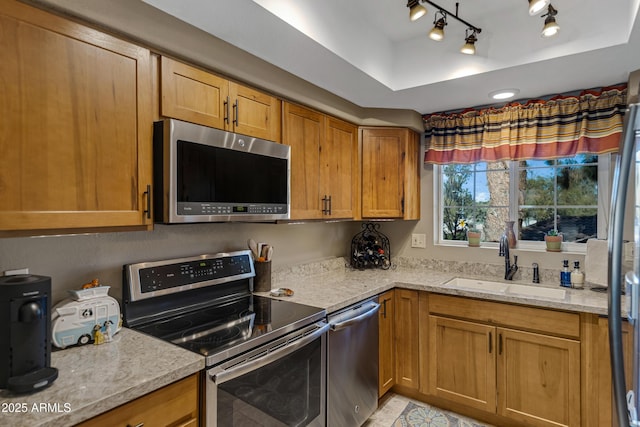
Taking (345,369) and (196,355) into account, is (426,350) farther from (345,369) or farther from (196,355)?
(196,355)

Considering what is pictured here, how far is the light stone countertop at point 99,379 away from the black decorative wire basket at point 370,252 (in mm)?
1914

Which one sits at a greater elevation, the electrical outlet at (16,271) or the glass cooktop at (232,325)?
the electrical outlet at (16,271)

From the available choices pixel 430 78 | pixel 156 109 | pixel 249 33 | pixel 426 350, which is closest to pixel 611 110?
pixel 430 78

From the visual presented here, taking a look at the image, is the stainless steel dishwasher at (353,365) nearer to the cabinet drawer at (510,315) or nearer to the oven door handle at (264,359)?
the oven door handle at (264,359)

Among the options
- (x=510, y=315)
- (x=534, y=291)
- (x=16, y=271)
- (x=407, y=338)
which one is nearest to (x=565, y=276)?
(x=534, y=291)

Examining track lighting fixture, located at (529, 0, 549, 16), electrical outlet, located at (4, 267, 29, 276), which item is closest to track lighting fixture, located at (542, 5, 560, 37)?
track lighting fixture, located at (529, 0, 549, 16)

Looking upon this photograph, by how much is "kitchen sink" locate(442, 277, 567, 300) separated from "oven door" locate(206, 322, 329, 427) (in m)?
1.14

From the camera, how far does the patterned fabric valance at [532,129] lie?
7.39ft

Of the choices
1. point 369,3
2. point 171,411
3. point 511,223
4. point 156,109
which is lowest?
point 171,411

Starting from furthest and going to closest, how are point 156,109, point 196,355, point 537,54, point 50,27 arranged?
point 537,54 < point 156,109 < point 196,355 < point 50,27

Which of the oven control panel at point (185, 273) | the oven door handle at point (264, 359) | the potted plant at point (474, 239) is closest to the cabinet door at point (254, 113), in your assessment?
the oven control panel at point (185, 273)

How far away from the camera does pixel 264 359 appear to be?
4.76 feet

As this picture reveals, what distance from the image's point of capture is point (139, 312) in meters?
1.64

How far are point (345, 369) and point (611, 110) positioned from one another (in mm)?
2261
